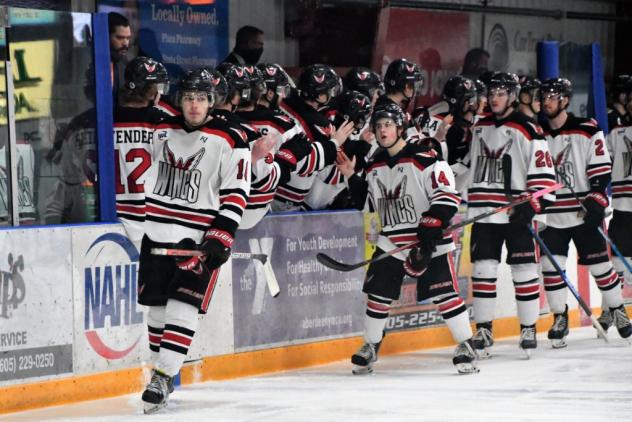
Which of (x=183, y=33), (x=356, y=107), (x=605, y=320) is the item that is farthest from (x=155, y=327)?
(x=605, y=320)

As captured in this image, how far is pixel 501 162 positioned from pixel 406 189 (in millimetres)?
931

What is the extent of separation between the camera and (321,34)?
989 cm

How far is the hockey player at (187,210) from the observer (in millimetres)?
6055

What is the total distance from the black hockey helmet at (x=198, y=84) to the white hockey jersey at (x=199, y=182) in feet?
0.44

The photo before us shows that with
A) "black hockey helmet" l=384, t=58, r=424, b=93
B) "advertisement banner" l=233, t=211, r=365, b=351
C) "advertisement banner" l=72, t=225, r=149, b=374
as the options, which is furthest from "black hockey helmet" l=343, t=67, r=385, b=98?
"advertisement banner" l=72, t=225, r=149, b=374

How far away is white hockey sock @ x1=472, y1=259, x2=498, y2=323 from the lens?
7961 mm

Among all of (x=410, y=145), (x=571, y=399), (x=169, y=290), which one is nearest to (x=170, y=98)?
(x=410, y=145)

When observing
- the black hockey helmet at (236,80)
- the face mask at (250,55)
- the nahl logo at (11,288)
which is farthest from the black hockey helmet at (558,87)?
the nahl logo at (11,288)

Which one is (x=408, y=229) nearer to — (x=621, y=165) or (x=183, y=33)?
(x=183, y=33)

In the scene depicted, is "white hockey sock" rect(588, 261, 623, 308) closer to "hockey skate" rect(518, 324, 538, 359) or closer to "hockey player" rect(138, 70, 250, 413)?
"hockey skate" rect(518, 324, 538, 359)

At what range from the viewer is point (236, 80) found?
7.28 m

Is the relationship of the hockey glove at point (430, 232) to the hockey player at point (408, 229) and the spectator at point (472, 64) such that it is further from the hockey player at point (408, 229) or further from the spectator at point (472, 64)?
the spectator at point (472, 64)

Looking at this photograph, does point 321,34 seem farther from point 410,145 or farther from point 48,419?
point 48,419

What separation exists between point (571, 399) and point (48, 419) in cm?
229
